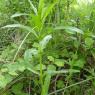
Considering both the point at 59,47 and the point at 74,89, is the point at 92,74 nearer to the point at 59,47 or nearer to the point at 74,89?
the point at 74,89

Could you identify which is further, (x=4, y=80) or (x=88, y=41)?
(x=88, y=41)

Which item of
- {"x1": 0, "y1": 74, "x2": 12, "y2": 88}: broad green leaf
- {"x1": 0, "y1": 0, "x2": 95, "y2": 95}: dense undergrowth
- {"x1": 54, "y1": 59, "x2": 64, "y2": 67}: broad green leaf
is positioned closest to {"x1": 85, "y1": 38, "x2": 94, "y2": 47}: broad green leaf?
{"x1": 0, "y1": 0, "x2": 95, "y2": 95}: dense undergrowth

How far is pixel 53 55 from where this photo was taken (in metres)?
1.45

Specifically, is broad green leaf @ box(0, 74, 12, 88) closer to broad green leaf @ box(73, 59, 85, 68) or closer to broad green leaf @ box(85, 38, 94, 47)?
broad green leaf @ box(73, 59, 85, 68)

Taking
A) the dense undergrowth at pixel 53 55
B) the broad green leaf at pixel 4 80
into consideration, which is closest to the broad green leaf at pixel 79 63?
the dense undergrowth at pixel 53 55

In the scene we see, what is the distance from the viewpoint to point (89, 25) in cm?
164

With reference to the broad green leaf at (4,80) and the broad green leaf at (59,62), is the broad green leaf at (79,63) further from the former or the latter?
the broad green leaf at (4,80)

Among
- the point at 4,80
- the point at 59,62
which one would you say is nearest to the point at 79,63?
the point at 59,62

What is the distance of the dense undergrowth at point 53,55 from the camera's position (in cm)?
126

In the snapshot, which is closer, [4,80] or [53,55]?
[4,80]

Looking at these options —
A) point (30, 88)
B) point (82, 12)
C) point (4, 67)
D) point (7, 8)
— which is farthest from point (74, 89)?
point (7, 8)

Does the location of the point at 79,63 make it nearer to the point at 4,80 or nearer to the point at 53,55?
the point at 53,55

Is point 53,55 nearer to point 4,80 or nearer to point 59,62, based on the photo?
point 59,62

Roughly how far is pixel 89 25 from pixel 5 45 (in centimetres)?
55
